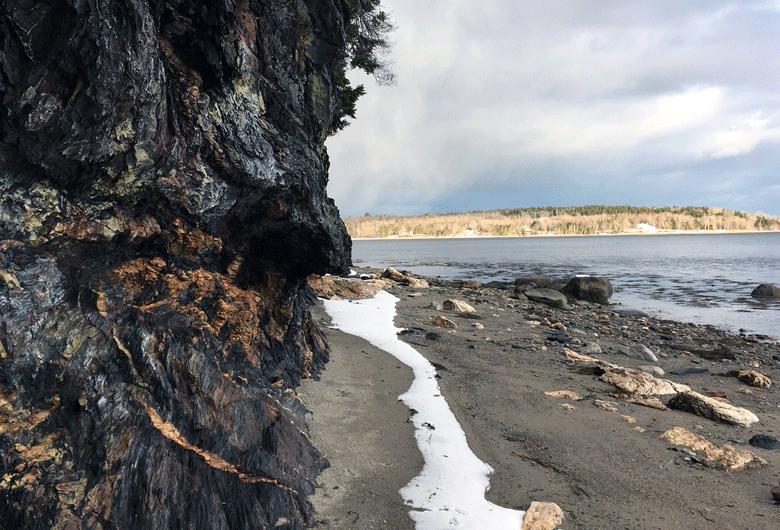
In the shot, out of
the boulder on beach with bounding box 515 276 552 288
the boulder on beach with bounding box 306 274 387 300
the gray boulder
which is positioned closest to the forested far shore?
the boulder on beach with bounding box 515 276 552 288

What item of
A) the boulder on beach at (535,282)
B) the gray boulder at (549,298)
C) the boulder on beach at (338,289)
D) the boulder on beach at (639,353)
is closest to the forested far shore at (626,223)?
the boulder on beach at (535,282)

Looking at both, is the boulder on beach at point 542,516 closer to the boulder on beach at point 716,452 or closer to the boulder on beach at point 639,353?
the boulder on beach at point 716,452

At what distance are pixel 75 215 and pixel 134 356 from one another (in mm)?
1302

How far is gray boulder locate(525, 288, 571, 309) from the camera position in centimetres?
2062

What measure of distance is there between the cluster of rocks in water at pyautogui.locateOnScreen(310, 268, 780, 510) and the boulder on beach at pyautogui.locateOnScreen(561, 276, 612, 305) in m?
0.08

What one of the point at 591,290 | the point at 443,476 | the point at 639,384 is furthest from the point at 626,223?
the point at 443,476

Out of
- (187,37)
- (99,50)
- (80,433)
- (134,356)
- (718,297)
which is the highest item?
(187,37)

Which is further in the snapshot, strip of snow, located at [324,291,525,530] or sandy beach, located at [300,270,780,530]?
sandy beach, located at [300,270,780,530]

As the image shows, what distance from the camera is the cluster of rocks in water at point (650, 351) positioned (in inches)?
230

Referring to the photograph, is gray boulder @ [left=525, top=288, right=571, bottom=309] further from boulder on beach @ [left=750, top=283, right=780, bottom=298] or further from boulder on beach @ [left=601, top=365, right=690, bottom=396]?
boulder on beach @ [left=750, top=283, right=780, bottom=298]

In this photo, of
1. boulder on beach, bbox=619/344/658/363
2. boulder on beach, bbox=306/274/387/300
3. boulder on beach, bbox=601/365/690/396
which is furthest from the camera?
boulder on beach, bbox=306/274/387/300

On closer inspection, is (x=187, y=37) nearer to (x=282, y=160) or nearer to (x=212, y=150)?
(x=212, y=150)

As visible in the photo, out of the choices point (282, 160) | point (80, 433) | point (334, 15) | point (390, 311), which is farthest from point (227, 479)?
point (390, 311)

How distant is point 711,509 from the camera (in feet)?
13.8
